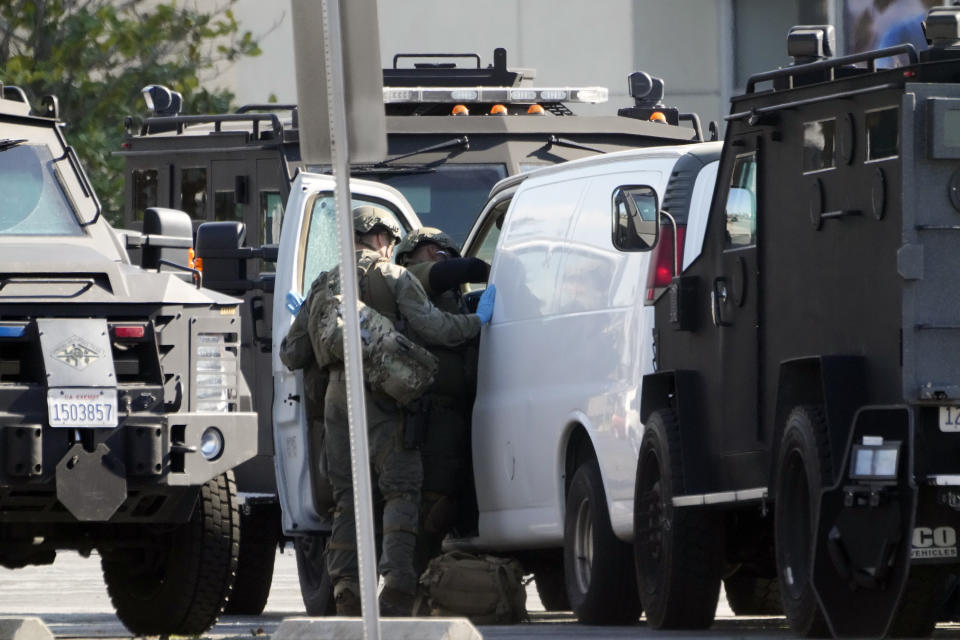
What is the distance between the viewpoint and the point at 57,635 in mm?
11492

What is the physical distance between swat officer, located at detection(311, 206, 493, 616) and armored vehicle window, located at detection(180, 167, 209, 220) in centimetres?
436

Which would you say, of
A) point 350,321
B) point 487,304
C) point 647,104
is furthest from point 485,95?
point 350,321

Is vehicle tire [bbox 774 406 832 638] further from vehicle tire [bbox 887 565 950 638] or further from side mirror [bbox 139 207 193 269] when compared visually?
side mirror [bbox 139 207 193 269]

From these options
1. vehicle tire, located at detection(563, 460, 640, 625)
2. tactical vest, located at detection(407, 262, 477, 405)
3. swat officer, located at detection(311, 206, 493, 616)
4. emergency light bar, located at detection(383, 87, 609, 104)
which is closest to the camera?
vehicle tire, located at detection(563, 460, 640, 625)

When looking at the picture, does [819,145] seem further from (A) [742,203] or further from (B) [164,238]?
(B) [164,238]

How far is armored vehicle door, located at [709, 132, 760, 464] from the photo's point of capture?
9883 mm

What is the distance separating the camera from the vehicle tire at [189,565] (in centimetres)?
1131

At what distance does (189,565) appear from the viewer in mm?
11336

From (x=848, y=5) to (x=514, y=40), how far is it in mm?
3940

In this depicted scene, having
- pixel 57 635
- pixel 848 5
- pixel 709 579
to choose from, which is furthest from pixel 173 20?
pixel 709 579

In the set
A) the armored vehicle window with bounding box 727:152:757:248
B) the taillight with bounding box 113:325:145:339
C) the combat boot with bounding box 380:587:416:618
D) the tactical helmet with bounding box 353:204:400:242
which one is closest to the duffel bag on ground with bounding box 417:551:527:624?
the combat boot with bounding box 380:587:416:618

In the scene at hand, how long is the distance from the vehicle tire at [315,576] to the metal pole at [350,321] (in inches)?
220

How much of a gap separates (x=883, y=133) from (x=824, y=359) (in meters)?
0.86

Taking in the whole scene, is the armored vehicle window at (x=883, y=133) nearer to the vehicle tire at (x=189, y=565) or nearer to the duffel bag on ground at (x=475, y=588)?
the duffel bag on ground at (x=475, y=588)
